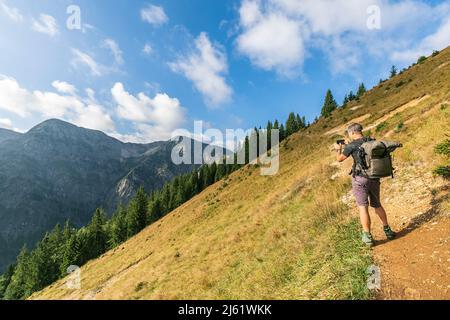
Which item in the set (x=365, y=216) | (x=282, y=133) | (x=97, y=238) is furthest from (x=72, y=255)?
(x=282, y=133)

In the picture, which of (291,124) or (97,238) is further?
(291,124)

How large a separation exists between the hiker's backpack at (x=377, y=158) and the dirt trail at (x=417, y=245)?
1.71 metres

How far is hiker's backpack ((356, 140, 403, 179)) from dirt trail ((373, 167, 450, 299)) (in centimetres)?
171

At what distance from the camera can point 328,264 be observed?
649cm

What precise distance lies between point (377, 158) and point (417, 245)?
7.04 ft

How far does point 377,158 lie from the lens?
628cm

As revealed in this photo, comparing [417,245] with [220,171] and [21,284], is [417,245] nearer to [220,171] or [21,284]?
[21,284]

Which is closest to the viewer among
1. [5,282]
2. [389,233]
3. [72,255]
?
[389,233]

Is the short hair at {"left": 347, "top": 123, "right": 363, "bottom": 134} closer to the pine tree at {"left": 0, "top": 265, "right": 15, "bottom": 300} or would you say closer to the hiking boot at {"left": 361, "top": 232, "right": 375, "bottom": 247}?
the hiking boot at {"left": 361, "top": 232, "right": 375, "bottom": 247}

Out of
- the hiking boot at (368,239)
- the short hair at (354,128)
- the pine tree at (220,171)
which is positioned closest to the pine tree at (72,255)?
the pine tree at (220,171)

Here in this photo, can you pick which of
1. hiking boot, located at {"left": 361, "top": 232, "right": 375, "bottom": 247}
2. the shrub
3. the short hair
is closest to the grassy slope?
hiking boot, located at {"left": 361, "top": 232, "right": 375, "bottom": 247}

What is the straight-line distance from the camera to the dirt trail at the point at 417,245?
4.77m
